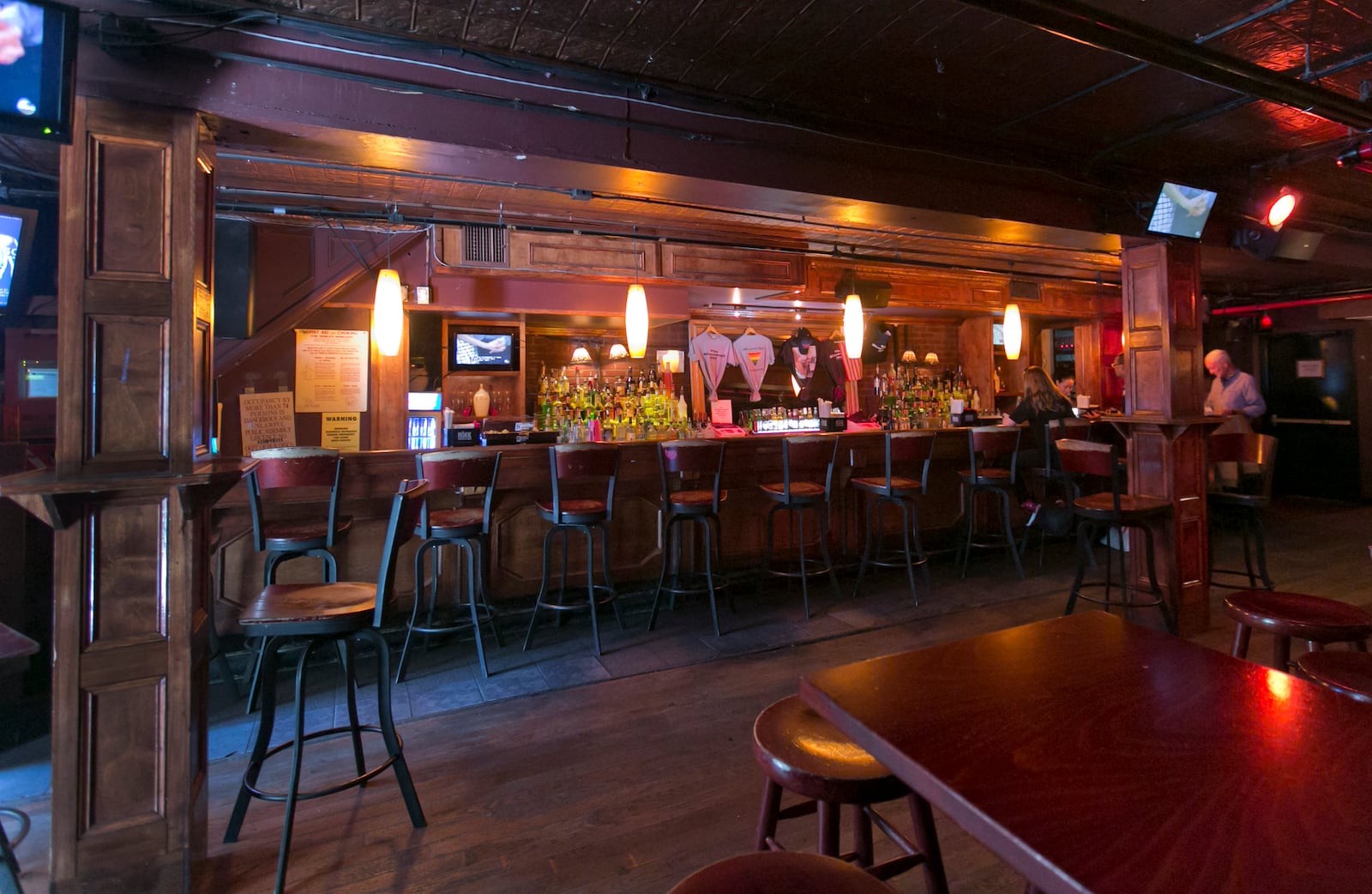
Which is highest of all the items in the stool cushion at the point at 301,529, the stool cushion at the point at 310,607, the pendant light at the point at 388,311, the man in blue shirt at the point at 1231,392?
the pendant light at the point at 388,311

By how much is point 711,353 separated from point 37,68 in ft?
21.9

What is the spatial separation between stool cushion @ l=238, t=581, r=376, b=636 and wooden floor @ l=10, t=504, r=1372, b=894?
767mm

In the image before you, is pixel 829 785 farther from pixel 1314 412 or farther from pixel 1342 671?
pixel 1314 412

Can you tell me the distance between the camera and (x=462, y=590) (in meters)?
4.12

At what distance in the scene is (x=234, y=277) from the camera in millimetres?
4559

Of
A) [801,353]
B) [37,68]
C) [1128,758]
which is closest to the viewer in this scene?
[1128,758]

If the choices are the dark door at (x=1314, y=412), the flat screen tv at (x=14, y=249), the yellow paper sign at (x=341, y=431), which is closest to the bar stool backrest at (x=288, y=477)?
the flat screen tv at (x=14, y=249)

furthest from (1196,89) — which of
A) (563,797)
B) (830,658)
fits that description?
(563,797)

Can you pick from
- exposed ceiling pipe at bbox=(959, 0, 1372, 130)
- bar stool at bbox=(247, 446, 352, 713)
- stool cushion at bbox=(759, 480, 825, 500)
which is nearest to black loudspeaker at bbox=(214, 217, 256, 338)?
bar stool at bbox=(247, 446, 352, 713)

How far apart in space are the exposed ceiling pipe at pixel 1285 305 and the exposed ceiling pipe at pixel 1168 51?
24.6 ft

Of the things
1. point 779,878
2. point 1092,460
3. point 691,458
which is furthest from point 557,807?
point 1092,460

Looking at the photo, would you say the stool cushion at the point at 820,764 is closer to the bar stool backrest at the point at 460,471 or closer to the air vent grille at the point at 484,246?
the bar stool backrest at the point at 460,471

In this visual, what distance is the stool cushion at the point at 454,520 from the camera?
350cm

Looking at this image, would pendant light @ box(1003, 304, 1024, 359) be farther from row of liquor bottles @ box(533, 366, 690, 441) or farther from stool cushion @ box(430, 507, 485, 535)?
stool cushion @ box(430, 507, 485, 535)
